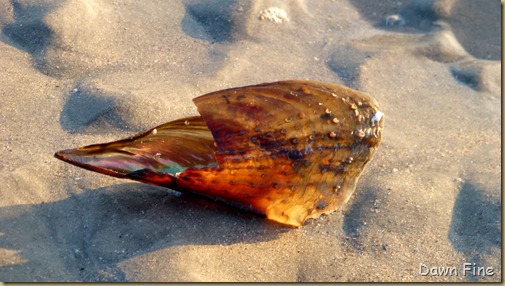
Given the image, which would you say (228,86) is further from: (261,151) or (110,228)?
(110,228)

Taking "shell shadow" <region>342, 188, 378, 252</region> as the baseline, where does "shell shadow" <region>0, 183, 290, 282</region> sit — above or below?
above

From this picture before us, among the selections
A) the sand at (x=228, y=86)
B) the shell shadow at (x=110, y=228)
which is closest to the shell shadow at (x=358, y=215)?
the sand at (x=228, y=86)

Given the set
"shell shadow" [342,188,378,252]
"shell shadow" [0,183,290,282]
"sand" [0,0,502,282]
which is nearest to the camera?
"shell shadow" [0,183,290,282]

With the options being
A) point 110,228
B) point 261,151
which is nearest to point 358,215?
point 261,151

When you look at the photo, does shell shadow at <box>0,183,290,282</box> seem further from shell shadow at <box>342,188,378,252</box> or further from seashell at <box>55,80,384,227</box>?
shell shadow at <box>342,188,378,252</box>

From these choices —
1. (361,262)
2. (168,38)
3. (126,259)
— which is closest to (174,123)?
(126,259)

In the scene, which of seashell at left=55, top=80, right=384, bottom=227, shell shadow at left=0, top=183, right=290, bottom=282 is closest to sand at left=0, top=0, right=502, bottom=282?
shell shadow at left=0, top=183, right=290, bottom=282

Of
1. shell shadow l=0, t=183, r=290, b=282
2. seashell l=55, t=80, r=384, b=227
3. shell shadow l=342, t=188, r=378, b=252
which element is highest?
seashell l=55, t=80, r=384, b=227
